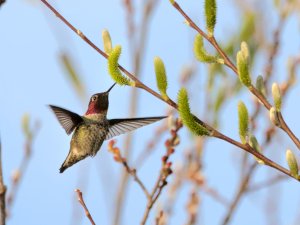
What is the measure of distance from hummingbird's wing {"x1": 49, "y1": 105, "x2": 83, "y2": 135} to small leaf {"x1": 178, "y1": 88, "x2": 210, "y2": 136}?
2.78ft

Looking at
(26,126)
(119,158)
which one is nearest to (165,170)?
(119,158)

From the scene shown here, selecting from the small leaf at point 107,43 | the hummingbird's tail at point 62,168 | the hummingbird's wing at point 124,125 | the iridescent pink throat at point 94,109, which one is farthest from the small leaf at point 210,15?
the hummingbird's tail at point 62,168

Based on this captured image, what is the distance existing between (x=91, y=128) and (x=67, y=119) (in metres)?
0.14

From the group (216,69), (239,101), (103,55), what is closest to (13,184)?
(216,69)

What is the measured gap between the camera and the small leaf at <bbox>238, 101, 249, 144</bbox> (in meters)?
2.05

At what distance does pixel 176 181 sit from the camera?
13.5 feet

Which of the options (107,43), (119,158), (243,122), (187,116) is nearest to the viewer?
(187,116)

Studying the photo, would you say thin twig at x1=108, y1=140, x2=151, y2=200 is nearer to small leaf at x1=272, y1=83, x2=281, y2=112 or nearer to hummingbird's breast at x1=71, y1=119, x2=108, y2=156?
hummingbird's breast at x1=71, y1=119, x2=108, y2=156

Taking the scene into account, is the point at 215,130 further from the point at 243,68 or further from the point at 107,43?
the point at 107,43

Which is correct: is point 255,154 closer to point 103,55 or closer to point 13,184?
point 103,55

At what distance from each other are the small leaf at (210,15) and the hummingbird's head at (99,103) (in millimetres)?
889

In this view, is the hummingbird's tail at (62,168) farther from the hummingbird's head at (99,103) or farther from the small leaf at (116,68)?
the small leaf at (116,68)

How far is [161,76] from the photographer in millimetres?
2047

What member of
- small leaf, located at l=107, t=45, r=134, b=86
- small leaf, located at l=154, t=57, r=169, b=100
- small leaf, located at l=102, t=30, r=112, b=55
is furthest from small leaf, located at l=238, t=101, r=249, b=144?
small leaf, located at l=102, t=30, r=112, b=55
